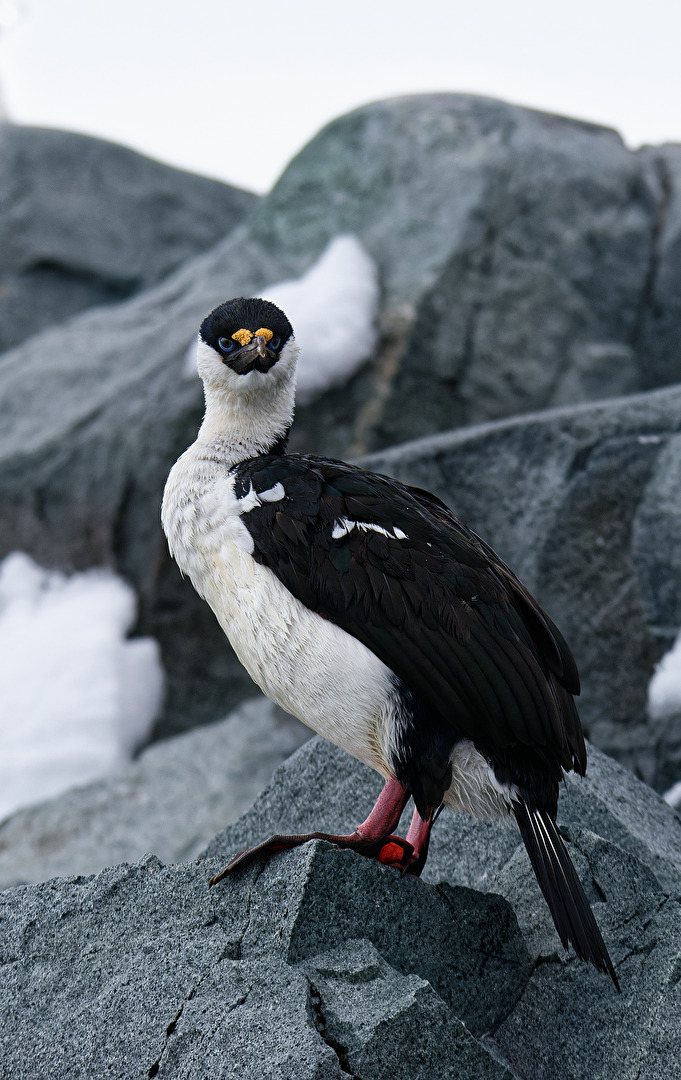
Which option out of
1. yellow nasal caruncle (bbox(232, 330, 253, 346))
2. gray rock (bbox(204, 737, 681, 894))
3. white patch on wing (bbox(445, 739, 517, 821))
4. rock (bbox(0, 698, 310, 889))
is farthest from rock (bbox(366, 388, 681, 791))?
white patch on wing (bbox(445, 739, 517, 821))

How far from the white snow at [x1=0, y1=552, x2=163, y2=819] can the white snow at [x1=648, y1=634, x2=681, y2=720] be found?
339 centimetres

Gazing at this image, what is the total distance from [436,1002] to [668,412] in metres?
3.55

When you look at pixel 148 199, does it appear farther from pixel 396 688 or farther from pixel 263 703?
pixel 396 688

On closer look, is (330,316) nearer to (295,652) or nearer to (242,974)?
(295,652)

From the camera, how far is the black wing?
2705 mm

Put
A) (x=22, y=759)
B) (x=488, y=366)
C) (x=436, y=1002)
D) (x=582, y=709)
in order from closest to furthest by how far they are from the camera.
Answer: (x=436, y=1002) < (x=582, y=709) < (x=22, y=759) < (x=488, y=366)

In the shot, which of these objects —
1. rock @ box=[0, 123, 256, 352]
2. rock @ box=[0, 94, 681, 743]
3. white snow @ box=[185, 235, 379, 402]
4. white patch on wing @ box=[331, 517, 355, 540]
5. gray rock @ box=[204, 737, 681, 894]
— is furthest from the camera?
rock @ box=[0, 123, 256, 352]

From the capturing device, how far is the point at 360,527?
112 inches

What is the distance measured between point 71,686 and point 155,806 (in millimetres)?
1113

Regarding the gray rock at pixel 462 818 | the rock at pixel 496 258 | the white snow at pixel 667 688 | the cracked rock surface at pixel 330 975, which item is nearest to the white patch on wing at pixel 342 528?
the cracked rock surface at pixel 330 975

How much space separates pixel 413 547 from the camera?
2834 mm

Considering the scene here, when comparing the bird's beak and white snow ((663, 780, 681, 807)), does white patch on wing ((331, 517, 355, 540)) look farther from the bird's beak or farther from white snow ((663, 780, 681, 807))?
white snow ((663, 780, 681, 807))

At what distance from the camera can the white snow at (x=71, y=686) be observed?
6766 millimetres

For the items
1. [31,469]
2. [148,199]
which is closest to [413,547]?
[31,469]
